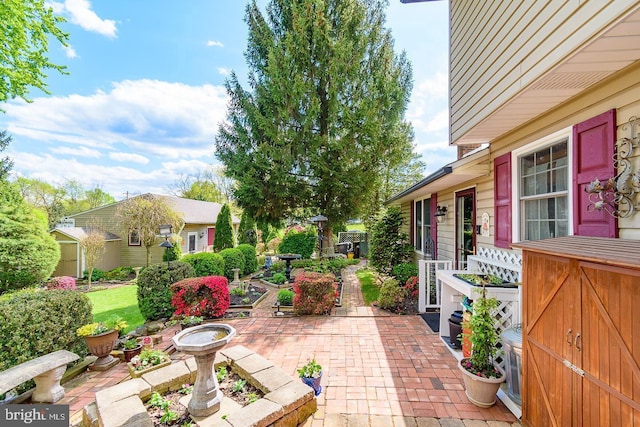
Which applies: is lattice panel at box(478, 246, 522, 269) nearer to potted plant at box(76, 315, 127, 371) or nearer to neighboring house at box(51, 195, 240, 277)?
potted plant at box(76, 315, 127, 371)

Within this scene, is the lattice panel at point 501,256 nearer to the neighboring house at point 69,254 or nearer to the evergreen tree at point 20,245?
the evergreen tree at point 20,245

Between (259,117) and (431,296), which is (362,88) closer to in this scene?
(259,117)

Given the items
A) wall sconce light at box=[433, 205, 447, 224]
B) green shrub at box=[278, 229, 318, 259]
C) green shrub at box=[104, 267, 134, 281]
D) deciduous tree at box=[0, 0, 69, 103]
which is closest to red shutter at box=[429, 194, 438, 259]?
wall sconce light at box=[433, 205, 447, 224]

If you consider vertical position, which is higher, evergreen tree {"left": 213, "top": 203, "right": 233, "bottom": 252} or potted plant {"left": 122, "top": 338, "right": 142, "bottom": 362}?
evergreen tree {"left": 213, "top": 203, "right": 233, "bottom": 252}

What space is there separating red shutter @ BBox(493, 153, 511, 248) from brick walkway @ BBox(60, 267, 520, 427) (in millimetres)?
1995

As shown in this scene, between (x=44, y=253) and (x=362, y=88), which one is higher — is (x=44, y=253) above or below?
below

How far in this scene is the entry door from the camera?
5.44 m

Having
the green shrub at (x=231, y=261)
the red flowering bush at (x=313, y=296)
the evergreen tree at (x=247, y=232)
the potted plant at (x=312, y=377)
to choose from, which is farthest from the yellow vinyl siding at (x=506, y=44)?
the evergreen tree at (x=247, y=232)

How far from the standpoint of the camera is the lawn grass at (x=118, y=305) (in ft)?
22.3

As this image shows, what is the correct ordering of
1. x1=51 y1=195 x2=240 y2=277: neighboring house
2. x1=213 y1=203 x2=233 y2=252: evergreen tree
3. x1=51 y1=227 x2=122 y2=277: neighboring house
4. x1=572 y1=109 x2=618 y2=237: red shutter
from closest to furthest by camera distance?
x1=572 y1=109 x2=618 y2=237: red shutter < x1=51 y1=227 x2=122 y2=277: neighboring house < x1=51 y1=195 x2=240 y2=277: neighboring house < x1=213 y1=203 x2=233 y2=252: evergreen tree

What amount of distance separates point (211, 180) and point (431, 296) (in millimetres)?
29302

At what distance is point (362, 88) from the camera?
11312 millimetres

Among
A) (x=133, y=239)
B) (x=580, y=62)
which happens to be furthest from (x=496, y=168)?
(x=133, y=239)

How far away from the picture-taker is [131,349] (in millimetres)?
4098
